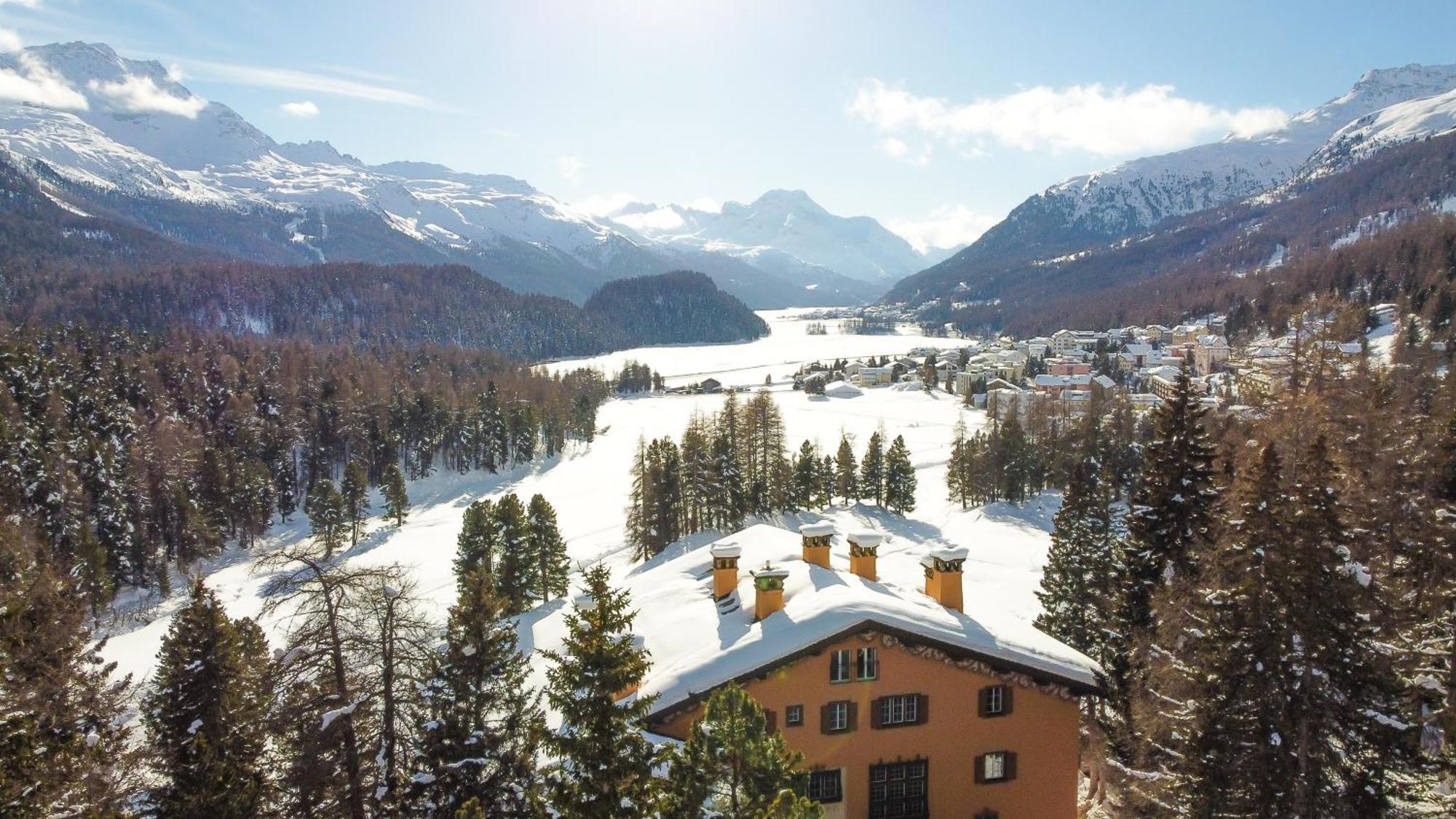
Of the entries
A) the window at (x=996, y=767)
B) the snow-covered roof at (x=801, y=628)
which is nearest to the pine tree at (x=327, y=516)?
the snow-covered roof at (x=801, y=628)

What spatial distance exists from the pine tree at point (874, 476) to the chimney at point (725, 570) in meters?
51.5

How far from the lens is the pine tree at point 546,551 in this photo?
4722 cm

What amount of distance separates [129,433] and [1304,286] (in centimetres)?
18169

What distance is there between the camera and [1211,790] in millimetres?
15039

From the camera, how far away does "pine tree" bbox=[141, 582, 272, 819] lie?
13.8 metres

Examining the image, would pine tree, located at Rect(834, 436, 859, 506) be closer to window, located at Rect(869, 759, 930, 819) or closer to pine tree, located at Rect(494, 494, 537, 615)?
pine tree, located at Rect(494, 494, 537, 615)

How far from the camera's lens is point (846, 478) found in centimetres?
7181

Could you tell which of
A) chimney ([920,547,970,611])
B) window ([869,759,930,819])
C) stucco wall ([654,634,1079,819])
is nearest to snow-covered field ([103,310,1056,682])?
chimney ([920,547,970,611])

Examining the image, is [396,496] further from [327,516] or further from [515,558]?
[515,558]

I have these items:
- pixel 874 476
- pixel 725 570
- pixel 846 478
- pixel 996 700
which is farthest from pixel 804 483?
pixel 996 700

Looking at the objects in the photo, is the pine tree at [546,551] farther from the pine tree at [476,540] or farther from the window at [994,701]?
the window at [994,701]

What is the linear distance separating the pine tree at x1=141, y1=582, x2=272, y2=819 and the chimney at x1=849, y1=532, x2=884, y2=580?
585 inches

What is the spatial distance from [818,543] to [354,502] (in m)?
61.4

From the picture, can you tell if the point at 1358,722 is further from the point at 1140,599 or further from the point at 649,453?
the point at 649,453
